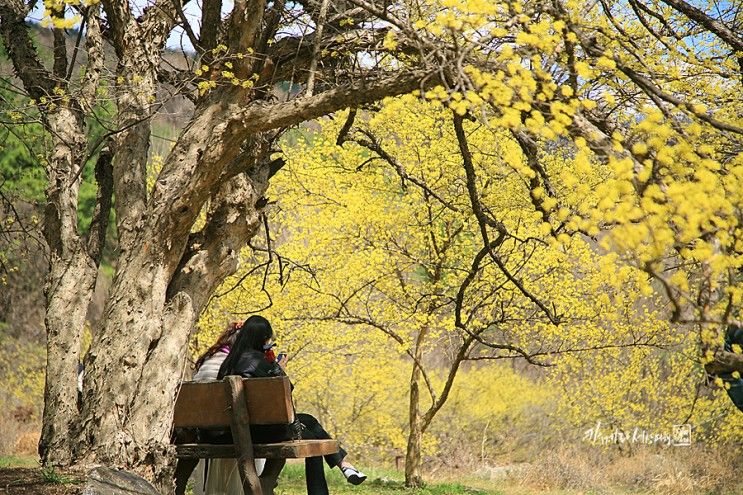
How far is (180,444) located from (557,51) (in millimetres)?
3313

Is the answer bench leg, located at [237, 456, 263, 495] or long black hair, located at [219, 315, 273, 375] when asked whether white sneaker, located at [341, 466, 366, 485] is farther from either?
long black hair, located at [219, 315, 273, 375]

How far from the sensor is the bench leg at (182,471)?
18.1ft

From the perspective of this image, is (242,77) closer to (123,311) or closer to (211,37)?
(211,37)

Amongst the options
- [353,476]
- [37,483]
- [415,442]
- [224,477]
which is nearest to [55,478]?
[37,483]

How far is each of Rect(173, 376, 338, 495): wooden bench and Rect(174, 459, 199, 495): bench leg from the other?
0.36m

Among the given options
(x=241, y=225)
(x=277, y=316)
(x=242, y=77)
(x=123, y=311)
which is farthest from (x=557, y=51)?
(x=277, y=316)

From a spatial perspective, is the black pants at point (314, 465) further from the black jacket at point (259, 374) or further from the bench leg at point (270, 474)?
the black jacket at point (259, 374)

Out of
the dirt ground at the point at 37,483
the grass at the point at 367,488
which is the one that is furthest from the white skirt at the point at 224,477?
the grass at the point at 367,488

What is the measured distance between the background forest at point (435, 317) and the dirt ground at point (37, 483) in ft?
8.39

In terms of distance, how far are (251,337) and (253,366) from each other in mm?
187

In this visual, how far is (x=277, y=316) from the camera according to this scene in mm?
11781

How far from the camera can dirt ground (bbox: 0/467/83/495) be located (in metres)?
3.66

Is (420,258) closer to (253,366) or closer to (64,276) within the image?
(253,366)

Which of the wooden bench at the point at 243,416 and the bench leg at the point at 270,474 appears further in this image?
the bench leg at the point at 270,474
